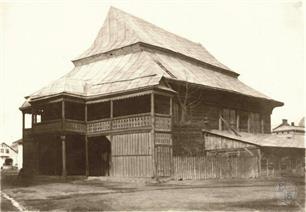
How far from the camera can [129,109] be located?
86.3ft

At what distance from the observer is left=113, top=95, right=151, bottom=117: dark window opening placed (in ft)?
84.3

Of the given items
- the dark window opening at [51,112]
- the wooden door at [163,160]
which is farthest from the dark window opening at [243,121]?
the dark window opening at [51,112]

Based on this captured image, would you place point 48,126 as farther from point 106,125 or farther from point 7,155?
point 7,155

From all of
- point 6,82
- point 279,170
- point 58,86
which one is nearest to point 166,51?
point 58,86

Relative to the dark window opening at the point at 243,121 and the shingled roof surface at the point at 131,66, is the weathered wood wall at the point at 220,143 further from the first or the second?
the dark window opening at the point at 243,121

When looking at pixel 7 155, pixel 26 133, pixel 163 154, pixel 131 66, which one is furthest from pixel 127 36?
pixel 7 155

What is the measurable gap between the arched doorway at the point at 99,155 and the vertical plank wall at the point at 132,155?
7.41 feet

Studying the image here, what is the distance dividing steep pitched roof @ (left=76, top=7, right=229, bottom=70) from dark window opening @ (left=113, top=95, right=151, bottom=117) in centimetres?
524

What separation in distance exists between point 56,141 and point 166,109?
736 centimetres

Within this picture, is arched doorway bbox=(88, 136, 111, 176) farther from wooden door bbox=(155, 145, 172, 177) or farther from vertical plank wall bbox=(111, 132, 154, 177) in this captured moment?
wooden door bbox=(155, 145, 172, 177)

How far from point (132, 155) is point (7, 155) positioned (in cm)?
5045

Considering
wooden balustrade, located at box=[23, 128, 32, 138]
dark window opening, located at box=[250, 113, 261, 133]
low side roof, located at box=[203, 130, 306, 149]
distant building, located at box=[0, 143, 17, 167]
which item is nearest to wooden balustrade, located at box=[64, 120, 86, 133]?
wooden balustrade, located at box=[23, 128, 32, 138]

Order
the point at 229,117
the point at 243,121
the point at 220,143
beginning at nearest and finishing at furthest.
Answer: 1. the point at 220,143
2. the point at 229,117
3. the point at 243,121

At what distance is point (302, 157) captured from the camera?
30375 mm
